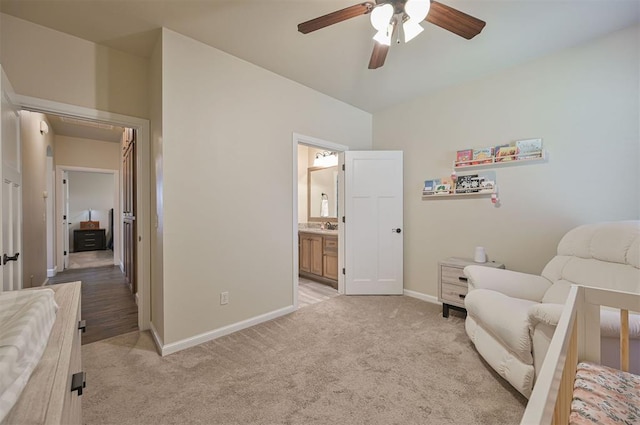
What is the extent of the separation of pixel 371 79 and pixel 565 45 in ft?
5.54

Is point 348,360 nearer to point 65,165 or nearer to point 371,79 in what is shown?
point 371,79

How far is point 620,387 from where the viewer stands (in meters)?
1.04

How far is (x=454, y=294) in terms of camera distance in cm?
266

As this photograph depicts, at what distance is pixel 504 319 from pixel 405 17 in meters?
2.03

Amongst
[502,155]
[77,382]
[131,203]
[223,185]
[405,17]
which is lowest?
[77,382]

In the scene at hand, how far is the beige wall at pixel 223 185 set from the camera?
6.93 feet

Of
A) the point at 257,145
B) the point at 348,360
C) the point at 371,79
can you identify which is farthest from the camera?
the point at 371,79

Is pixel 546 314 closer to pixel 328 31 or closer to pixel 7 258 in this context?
pixel 328 31

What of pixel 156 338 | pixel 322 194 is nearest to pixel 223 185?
pixel 156 338

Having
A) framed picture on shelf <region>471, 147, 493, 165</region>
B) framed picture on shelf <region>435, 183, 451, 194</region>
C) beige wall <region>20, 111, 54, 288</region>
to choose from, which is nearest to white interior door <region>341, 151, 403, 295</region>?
framed picture on shelf <region>435, 183, 451, 194</region>

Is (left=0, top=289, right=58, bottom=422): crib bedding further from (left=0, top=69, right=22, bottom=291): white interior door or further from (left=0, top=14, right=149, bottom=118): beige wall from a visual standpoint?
(left=0, top=14, right=149, bottom=118): beige wall

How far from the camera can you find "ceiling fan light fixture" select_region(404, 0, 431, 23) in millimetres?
1391

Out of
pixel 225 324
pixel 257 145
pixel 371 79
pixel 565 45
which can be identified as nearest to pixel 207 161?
pixel 257 145

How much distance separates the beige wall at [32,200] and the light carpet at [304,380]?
1.44 meters
